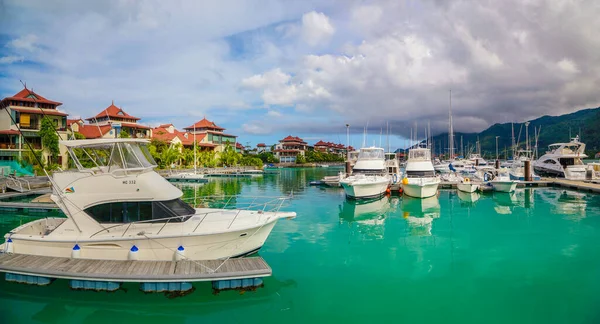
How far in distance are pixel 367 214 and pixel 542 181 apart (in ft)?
103

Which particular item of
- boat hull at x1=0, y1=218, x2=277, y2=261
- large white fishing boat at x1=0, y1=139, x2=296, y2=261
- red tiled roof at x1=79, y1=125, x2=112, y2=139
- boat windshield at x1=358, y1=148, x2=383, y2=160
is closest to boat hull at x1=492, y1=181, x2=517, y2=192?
boat windshield at x1=358, y1=148, x2=383, y2=160

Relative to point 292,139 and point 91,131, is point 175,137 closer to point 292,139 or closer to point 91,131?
point 91,131

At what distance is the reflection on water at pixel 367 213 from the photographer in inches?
742

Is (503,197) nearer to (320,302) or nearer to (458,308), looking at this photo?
(458,308)

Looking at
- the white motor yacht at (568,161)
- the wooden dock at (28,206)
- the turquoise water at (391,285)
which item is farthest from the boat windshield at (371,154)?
the white motor yacht at (568,161)

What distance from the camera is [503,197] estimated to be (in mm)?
32469

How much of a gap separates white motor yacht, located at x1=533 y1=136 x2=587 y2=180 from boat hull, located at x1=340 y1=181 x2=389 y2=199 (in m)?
34.7

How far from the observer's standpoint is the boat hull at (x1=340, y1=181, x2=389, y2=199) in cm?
2839

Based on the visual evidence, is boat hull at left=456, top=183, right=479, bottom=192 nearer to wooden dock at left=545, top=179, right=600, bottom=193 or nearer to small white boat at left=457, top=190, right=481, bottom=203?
small white boat at left=457, top=190, right=481, bottom=203

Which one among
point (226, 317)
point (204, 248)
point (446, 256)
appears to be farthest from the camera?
point (446, 256)

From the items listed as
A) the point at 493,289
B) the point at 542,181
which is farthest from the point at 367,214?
the point at 542,181

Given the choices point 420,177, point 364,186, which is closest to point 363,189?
point 364,186

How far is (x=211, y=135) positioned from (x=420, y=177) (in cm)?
6712

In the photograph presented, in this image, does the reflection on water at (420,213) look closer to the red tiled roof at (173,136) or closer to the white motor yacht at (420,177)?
the white motor yacht at (420,177)
